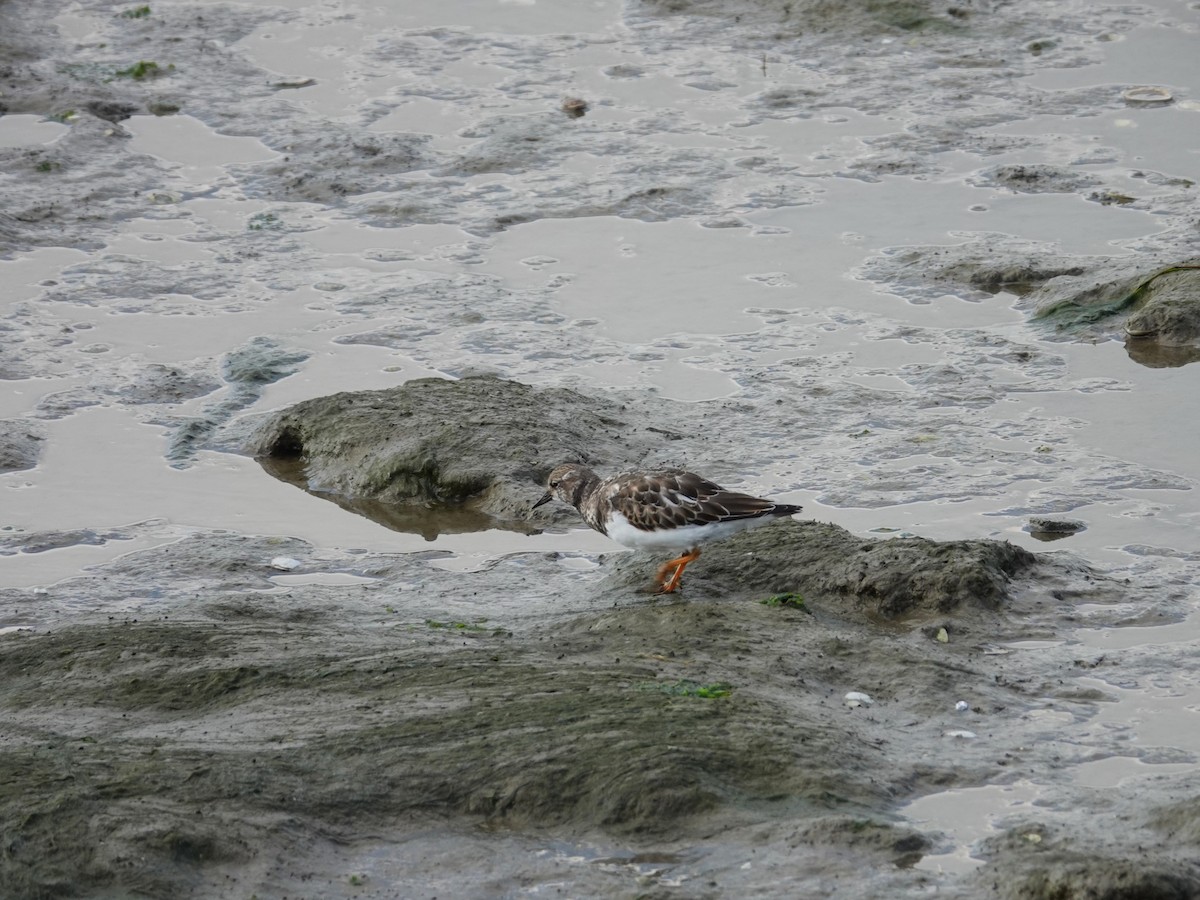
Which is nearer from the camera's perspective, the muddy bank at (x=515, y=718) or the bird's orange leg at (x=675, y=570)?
the muddy bank at (x=515, y=718)

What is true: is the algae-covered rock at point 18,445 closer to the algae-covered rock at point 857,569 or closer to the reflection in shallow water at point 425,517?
the reflection in shallow water at point 425,517

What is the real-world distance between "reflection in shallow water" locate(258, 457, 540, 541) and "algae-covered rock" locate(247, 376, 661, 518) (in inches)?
1.4

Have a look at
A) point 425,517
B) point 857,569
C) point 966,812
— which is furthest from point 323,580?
point 966,812

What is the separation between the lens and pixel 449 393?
932 centimetres

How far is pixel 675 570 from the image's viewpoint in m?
7.25

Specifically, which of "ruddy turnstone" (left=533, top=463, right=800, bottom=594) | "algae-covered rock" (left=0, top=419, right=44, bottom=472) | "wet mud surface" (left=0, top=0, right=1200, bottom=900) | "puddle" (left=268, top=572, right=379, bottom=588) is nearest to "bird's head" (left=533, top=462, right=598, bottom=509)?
"ruddy turnstone" (left=533, top=463, right=800, bottom=594)

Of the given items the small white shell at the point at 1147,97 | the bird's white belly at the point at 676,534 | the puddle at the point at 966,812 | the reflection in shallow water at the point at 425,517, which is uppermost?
the small white shell at the point at 1147,97

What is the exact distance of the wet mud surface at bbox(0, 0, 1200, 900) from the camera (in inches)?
205

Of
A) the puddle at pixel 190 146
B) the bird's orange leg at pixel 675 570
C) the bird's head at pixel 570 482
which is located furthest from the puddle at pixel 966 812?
the puddle at pixel 190 146

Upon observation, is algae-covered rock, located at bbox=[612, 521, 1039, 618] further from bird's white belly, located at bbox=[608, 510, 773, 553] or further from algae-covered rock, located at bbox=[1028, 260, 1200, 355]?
algae-covered rock, located at bbox=[1028, 260, 1200, 355]

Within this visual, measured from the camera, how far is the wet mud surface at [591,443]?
17.1 ft

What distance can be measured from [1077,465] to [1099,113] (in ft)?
18.8

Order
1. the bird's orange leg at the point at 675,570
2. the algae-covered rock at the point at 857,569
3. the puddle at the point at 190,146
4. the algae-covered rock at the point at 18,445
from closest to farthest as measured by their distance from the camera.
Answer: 1. the algae-covered rock at the point at 857,569
2. the bird's orange leg at the point at 675,570
3. the algae-covered rock at the point at 18,445
4. the puddle at the point at 190,146

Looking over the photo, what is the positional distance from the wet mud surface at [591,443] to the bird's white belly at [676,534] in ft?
0.83
